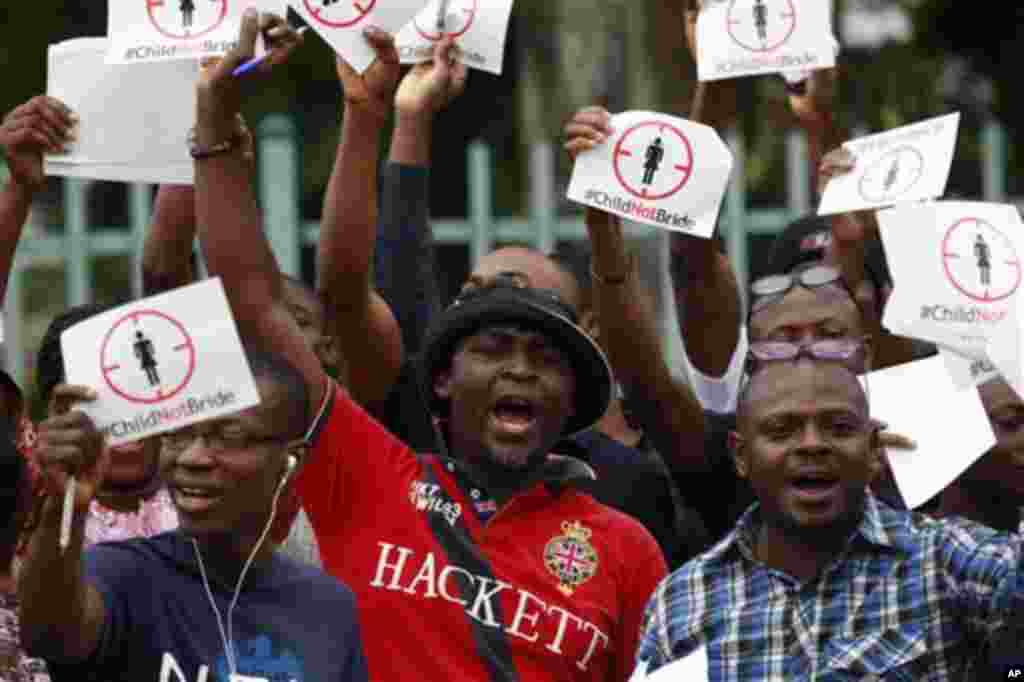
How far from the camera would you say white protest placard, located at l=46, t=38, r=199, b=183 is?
6.54m

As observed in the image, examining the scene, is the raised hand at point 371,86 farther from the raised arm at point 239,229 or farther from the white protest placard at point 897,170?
the white protest placard at point 897,170

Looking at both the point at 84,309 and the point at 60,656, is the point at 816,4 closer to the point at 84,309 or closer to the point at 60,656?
the point at 84,309

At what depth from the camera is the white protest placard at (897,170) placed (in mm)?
7090

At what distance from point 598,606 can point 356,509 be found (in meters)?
0.56

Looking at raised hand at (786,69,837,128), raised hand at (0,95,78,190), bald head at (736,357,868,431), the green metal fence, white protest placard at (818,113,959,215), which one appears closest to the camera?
bald head at (736,357,868,431)

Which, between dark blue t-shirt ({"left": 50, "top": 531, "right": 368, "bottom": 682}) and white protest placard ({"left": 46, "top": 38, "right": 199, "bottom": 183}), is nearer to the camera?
dark blue t-shirt ({"left": 50, "top": 531, "right": 368, "bottom": 682})

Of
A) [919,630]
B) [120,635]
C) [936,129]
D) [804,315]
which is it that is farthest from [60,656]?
[936,129]

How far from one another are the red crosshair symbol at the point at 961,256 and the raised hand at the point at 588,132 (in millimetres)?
884

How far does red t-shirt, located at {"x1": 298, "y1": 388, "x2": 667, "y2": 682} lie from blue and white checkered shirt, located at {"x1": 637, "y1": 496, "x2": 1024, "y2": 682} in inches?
9.7

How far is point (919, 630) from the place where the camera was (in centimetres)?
588

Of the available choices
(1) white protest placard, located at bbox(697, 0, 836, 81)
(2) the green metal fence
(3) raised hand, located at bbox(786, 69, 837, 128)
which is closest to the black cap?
(3) raised hand, located at bbox(786, 69, 837, 128)

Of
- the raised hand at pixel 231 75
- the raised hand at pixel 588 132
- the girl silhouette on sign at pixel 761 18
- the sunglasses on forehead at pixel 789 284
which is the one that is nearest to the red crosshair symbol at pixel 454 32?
the raised hand at pixel 588 132

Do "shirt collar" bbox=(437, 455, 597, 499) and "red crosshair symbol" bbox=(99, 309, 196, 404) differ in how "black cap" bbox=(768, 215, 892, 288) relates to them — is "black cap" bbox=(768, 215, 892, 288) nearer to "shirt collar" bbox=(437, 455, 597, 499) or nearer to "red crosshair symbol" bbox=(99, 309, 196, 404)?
"shirt collar" bbox=(437, 455, 597, 499)

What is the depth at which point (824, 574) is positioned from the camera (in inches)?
237
